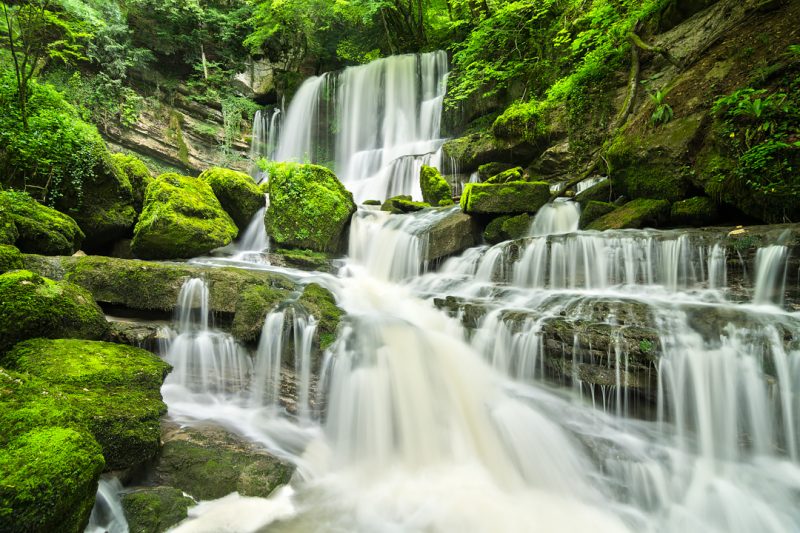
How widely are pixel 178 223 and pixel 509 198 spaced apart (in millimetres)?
6480

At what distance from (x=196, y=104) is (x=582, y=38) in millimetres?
15172

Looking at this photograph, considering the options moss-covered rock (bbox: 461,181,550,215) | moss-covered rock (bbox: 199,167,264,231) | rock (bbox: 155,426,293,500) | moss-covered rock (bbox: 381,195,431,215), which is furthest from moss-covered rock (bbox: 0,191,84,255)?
moss-covered rock (bbox: 461,181,550,215)

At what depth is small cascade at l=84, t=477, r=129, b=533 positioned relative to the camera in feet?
7.83

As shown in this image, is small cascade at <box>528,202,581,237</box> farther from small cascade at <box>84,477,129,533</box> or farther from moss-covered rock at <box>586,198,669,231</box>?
small cascade at <box>84,477,129,533</box>

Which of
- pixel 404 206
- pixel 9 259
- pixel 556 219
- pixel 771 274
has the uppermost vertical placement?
pixel 404 206

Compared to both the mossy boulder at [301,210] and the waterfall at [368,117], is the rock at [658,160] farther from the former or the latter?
the waterfall at [368,117]

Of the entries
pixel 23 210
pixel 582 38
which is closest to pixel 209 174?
pixel 23 210

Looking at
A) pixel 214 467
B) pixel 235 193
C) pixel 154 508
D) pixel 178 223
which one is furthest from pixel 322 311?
pixel 235 193

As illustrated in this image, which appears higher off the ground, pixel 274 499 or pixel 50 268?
pixel 50 268

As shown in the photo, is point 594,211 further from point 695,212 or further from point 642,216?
point 695,212

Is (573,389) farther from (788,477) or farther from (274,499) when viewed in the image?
(274,499)

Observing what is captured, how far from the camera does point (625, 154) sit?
6934mm

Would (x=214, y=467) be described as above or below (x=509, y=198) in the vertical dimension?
below

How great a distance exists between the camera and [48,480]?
1769mm
